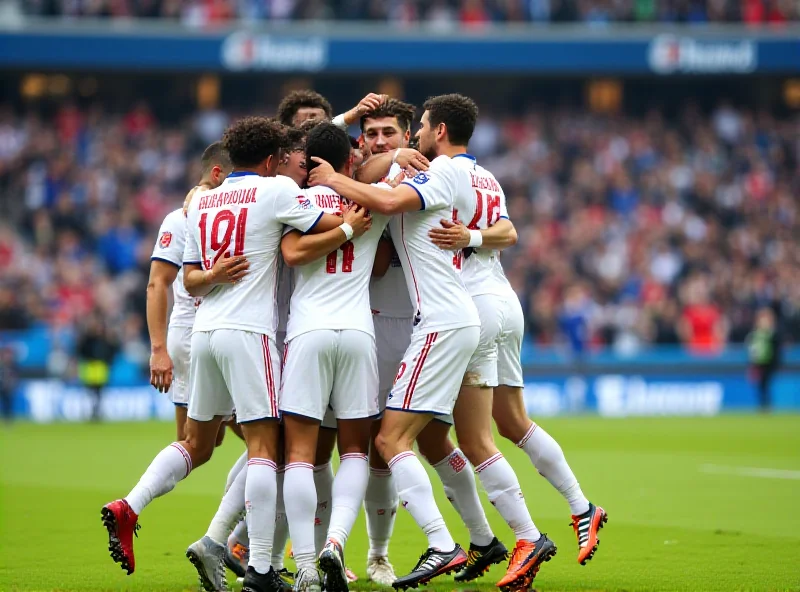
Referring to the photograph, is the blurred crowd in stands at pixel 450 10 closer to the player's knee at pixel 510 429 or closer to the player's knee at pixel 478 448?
the player's knee at pixel 510 429

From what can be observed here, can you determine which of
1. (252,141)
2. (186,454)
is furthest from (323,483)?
(252,141)

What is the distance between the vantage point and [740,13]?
32.1 meters

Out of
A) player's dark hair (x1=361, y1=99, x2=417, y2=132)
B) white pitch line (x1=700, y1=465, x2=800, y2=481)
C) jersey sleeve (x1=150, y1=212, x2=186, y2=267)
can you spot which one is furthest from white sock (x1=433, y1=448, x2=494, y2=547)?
white pitch line (x1=700, y1=465, x2=800, y2=481)

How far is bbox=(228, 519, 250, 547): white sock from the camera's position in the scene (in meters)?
7.51

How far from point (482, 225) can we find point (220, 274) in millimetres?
1719

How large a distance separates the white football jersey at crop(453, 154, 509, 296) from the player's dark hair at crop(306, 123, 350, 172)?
823mm

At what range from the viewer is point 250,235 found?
21.4 feet

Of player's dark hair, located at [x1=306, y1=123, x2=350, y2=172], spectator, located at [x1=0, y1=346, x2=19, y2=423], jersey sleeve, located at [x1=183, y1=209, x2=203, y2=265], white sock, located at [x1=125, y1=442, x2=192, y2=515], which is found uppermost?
player's dark hair, located at [x1=306, y1=123, x2=350, y2=172]

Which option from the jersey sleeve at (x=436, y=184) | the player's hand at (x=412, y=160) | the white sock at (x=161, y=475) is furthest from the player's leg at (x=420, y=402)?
the white sock at (x=161, y=475)

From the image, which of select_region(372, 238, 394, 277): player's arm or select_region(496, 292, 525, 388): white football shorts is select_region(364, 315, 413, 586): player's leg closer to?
select_region(372, 238, 394, 277): player's arm

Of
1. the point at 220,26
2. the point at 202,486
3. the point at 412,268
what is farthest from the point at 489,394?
the point at 220,26

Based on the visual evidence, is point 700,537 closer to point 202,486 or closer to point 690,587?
point 690,587

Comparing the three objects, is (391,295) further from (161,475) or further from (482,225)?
(161,475)

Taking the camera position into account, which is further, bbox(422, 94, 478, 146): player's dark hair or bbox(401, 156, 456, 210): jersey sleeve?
bbox(422, 94, 478, 146): player's dark hair
